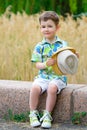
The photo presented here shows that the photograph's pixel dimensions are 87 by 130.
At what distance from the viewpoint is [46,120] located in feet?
18.0

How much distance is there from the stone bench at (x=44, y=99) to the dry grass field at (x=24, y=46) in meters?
0.78

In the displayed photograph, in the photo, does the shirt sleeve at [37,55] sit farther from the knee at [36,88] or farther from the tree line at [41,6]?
the tree line at [41,6]

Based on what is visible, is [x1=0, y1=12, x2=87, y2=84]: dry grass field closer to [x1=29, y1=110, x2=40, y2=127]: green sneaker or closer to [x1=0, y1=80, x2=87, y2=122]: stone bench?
[x1=0, y1=80, x2=87, y2=122]: stone bench

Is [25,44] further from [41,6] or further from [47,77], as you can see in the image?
[41,6]

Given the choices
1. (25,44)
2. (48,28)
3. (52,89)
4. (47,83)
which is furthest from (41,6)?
(52,89)

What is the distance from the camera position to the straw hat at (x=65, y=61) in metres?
5.39

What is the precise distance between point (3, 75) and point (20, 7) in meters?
6.26

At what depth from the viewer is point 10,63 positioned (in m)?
7.11

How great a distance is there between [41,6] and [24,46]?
19.9 ft

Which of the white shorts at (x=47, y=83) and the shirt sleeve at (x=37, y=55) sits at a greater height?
the shirt sleeve at (x=37, y=55)

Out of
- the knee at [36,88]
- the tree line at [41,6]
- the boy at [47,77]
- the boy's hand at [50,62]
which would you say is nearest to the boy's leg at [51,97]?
the boy at [47,77]

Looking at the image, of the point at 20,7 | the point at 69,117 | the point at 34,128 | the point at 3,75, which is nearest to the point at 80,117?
the point at 69,117

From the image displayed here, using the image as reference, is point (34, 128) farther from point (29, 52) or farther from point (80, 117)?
point (29, 52)

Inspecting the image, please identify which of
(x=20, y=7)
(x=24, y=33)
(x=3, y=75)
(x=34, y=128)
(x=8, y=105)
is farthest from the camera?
(x=20, y=7)
